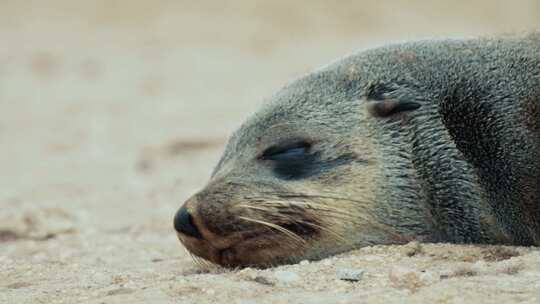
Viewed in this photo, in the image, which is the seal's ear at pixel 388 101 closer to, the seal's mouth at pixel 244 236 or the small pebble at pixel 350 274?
the seal's mouth at pixel 244 236

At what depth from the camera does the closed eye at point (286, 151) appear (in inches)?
203

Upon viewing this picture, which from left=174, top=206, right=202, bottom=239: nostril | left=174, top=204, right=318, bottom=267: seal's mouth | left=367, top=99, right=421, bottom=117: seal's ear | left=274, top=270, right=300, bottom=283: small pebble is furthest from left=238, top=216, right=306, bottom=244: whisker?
left=367, top=99, right=421, bottom=117: seal's ear

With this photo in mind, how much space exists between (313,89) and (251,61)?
13772 mm

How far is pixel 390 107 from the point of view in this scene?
5.30 meters

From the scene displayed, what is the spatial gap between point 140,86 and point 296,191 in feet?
41.2

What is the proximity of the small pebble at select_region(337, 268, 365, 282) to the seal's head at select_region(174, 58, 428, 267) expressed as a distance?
1.61 feet

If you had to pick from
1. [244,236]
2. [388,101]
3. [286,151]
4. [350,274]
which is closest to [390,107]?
[388,101]

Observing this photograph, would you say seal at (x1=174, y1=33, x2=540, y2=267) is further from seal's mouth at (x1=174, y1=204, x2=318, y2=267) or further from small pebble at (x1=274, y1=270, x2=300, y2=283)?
small pebble at (x1=274, y1=270, x2=300, y2=283)

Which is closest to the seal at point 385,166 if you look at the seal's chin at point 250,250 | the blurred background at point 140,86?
the seal's chin at point 250,250

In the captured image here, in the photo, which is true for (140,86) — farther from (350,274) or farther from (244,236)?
(350,274)

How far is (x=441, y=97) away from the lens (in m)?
5.28

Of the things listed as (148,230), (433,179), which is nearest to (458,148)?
(433,179)

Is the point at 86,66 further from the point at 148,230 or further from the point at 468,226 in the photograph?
the point at 468,226

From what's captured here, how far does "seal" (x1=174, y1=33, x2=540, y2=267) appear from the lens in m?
4.86
